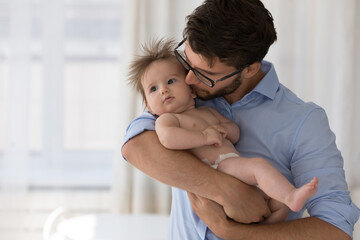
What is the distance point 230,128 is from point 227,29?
319 mm

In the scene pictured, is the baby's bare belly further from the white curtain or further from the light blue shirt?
the white curtain

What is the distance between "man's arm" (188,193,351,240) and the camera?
4.90 ft

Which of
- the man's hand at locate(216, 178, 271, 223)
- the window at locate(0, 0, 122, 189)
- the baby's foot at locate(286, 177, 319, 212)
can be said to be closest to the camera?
the baby's foot at locate(286, 177, 319, 212)

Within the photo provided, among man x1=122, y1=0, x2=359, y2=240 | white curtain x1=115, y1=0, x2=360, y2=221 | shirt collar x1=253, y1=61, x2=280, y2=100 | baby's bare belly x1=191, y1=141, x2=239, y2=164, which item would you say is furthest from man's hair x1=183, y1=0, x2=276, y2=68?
white curtain x1=115, y1=0, x2=360, y2=221

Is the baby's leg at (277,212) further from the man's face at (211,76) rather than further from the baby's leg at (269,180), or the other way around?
the man's face at (211,76)

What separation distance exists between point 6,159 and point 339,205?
2197mm

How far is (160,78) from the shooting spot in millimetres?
1688

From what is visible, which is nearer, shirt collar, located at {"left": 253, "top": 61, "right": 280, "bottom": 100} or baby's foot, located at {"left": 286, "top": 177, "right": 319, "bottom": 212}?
baby's foot, located at {"left": 286, "top": 177, "right": 319, "bottom": 212}

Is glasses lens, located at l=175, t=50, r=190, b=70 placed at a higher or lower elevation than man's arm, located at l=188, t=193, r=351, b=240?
higher

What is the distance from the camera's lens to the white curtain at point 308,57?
306 centimetres

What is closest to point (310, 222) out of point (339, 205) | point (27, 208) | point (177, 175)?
point (339, 205)

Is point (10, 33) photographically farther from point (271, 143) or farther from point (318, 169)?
point (318, 169)

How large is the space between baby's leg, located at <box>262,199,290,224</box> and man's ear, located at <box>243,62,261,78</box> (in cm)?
41

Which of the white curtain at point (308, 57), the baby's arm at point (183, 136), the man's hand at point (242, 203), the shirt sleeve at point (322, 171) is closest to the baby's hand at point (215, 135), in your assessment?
the baby's arm at point (183, 136)
